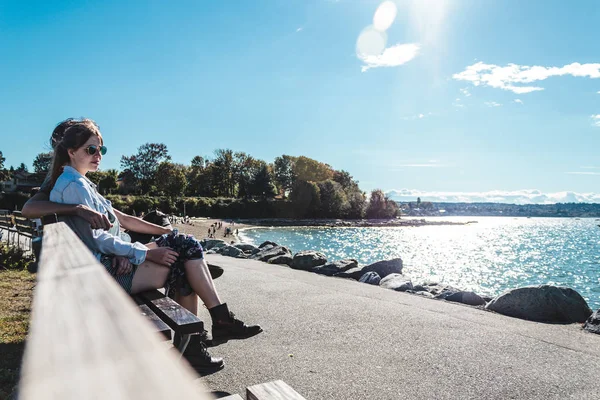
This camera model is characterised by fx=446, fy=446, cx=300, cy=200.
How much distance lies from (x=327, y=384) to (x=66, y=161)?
2795 millimetres

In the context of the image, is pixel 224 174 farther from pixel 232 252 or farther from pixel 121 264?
pixel 121 264

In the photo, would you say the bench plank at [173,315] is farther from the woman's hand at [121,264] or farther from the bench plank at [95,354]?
the bench plank at [95,354]

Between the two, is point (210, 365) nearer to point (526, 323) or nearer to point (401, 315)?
point (401, 315)

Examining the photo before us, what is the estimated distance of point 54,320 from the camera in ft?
2.76

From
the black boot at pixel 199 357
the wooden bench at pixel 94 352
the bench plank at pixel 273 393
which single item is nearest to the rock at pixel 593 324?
the black boot at pixel 199 357

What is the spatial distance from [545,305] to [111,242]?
6.32 m

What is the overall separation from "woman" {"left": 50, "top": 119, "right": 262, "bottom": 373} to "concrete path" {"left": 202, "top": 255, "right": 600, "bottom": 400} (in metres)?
0.86

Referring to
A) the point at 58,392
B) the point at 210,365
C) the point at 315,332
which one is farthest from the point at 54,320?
the point at 315,332

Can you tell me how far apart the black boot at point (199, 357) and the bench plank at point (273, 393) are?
1.70m

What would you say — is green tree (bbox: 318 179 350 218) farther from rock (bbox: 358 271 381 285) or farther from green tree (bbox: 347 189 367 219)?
rock (bbox: 358 271 381 285)

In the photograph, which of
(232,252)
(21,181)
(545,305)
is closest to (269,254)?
(232,252)

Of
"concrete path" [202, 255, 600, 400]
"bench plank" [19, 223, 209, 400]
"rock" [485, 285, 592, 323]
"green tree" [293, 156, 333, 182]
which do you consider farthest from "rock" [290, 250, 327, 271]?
"green tree" [293, 156, 333, 182]

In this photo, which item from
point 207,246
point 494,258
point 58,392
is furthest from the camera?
point 494,258

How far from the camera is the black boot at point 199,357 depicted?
3.71m
